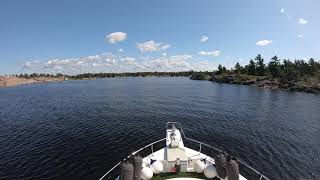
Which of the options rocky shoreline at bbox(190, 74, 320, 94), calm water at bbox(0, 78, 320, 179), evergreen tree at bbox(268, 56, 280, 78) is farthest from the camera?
evergreen tree at bbox(268, 56, 280, 78)

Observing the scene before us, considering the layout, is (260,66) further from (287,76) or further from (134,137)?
(134,137)

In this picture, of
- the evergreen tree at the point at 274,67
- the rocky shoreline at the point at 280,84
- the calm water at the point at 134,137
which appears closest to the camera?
the calm water at the point at 134,137

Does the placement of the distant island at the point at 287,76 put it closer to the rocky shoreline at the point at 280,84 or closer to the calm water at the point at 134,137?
the rocky shoreline at the point at 280,84

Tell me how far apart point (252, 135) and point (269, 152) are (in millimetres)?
8683

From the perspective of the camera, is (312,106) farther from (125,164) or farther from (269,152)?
(125,164)

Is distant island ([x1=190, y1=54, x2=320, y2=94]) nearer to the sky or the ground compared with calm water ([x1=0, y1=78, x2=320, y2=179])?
nearer to the sky

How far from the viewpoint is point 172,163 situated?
827 inches

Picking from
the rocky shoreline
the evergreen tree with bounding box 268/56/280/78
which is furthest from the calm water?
the evergreen tree with bounding box 268/56/280/78

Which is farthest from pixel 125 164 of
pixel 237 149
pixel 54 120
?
pixel 54 120

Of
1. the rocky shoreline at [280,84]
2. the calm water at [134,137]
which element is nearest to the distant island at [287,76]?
the rocky shoreline at [280,84]

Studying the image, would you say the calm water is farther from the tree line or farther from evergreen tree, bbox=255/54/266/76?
evergreen tree, bbox=255/54/266/76

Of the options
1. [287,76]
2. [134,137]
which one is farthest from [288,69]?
[134,137]

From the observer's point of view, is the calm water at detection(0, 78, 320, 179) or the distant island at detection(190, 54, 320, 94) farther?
the distant island at detection(190, 54, 320, 94)

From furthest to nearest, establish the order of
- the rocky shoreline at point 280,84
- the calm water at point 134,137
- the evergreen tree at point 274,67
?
the evergreen tree at point 274,67 → the rocky shoreline at point 280,84 → the calm water at point 134,137
